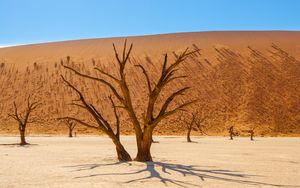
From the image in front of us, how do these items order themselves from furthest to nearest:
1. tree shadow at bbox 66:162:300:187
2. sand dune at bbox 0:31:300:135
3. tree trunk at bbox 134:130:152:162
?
sand dune at bbox 0:31:300:135 → tree trunk at bbox 134:130:152:162 → tree shadow at bbox 66:162:300:187

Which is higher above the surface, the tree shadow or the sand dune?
the sand dune

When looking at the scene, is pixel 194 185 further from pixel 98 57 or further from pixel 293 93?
pixel 98 57

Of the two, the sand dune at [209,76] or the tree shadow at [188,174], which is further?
the sand dune at [209,76]

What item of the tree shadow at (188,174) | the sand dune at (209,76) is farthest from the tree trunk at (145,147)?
the sand dune at (209,76)

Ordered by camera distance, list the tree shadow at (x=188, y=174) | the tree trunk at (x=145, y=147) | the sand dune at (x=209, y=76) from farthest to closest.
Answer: the sand dune at (x=209, y=76)
the tree trunk at (x=145, y=147)
the tree shadow at (x=188, y=174)

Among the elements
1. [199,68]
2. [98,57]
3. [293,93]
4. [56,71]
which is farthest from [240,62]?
[56,71]

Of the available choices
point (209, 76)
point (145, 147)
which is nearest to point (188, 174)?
point (145, 147)

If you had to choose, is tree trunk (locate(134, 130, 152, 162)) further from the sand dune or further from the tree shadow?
the sand dune

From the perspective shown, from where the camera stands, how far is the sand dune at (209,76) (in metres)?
57.0

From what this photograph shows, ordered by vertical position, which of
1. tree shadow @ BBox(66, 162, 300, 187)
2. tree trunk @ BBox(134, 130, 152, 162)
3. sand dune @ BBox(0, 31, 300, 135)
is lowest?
tree shadow @ BBox(66, 162, 300, 187)

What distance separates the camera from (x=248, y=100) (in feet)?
203

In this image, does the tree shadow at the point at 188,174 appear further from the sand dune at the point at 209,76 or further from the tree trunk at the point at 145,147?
the sand dune at the point at 209,76

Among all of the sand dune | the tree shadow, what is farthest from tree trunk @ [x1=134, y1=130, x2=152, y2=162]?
the sand dune

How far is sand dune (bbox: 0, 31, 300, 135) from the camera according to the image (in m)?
57.0
